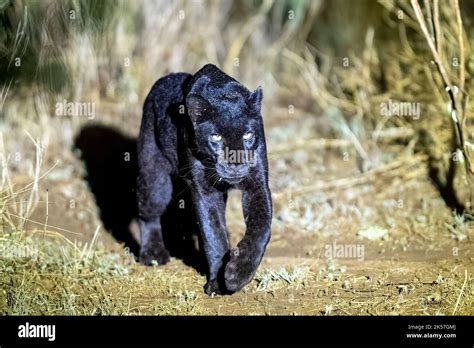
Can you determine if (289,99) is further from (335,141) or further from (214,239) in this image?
(214,239)

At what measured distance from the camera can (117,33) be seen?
927 centimetres

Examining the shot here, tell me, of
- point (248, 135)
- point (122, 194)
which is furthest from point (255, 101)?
point (122, 194)

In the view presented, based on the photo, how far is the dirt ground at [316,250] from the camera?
17.7ft

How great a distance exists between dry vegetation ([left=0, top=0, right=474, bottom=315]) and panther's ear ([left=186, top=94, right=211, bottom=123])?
46.2 inches

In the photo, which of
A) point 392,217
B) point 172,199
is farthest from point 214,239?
point 392,217

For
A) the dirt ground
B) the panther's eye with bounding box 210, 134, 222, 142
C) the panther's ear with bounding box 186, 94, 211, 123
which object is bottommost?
the dirt ground

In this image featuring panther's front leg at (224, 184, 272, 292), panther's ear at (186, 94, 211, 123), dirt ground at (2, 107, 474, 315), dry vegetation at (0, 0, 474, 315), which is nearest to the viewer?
panther's front leg at (224, 184, 272, 292)

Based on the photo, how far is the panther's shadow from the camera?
6719 mm

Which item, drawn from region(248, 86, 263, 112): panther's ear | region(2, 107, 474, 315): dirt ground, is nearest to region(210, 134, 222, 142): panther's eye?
region(248, 86, 263, 112): panther's ear

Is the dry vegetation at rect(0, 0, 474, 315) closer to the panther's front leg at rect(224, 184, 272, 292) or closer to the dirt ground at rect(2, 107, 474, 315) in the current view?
the dirt ground at rect(2, 107, 474, 315)

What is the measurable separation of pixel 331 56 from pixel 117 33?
312 cm

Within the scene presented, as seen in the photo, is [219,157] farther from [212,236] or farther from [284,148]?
[284,148]

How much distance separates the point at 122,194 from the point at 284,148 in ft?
5.94

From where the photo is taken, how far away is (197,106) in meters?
5.31
